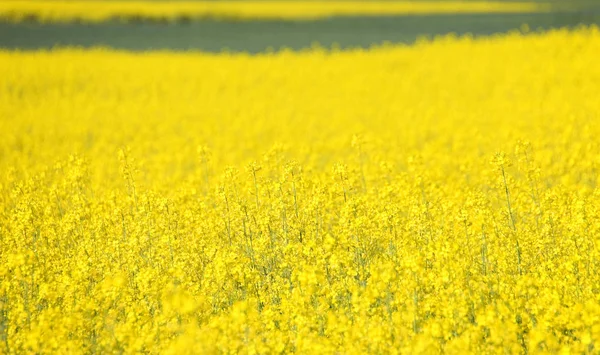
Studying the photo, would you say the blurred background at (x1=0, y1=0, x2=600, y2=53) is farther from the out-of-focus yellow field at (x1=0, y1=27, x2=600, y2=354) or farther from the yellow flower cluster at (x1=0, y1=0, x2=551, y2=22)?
the out-of-focus yellow field at (x1=0, y1=27, x2=600, y2=354)

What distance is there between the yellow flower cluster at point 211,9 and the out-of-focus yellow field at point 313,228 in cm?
1913

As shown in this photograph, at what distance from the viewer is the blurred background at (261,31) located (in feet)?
96.3

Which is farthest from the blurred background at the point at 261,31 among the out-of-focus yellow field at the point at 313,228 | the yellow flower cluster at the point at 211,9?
the out-of-focus yellow field at the point at 313,228

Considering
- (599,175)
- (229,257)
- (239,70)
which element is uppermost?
(229,257)

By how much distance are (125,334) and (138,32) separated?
29.0m

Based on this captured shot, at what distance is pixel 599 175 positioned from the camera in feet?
32.4

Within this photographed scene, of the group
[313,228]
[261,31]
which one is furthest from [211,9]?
[313,228]

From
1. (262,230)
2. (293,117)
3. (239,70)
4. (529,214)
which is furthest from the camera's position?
(239,70)

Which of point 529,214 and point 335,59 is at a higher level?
point 529,214

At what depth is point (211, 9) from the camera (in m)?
42.9

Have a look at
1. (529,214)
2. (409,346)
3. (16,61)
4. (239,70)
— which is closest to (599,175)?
(529,214)

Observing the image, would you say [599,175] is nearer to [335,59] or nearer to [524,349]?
[524,349]

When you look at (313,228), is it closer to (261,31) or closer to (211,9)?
(261,31)

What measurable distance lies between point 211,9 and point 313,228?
37744mm
